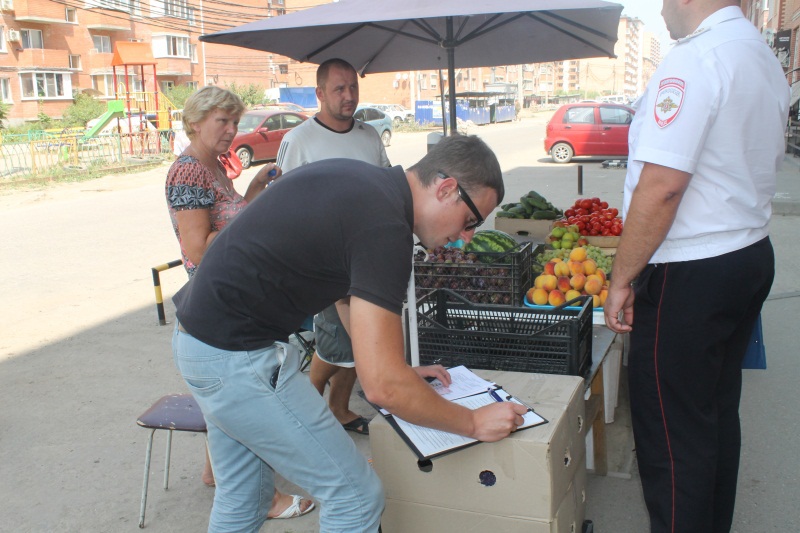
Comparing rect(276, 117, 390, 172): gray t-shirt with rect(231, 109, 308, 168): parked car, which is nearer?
rect(276, 117, 390, 172): gray t-shirt

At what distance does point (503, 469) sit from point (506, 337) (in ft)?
2.50

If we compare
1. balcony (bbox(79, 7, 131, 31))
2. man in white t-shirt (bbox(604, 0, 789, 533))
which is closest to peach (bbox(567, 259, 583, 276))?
man in white t-shirt (bbox(604, 0, 789, 533))

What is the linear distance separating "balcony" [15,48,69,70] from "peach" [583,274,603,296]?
4386 cm

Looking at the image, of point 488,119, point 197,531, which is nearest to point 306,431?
point 197,531

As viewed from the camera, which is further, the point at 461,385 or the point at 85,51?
the point at 85,51

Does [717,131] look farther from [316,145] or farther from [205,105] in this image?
[316,145]

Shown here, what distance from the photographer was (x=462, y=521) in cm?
224

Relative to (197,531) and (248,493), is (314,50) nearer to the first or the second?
(197,531)

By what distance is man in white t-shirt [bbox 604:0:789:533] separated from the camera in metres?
2.14

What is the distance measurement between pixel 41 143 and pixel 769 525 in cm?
2038

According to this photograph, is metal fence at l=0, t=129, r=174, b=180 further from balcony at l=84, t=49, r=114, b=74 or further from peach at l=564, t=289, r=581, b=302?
balcony at l=84, t=49, r=114, b=74

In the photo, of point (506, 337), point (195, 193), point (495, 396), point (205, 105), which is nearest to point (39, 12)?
point (205, 105)

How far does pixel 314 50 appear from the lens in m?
5.68

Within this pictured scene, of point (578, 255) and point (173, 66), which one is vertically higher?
point (173, 66)
